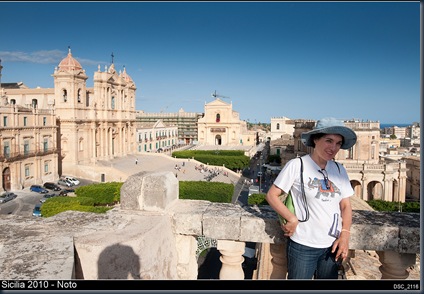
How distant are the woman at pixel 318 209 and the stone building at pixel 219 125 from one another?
2542 inches

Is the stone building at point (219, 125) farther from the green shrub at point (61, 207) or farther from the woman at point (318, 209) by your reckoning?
the woman at point (318, 209)

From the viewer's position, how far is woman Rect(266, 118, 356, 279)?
9.75 feet

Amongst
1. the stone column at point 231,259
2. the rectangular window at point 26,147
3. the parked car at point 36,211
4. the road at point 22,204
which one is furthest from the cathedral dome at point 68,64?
the stone column at point 231,259

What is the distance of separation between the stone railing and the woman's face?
0.85 metres

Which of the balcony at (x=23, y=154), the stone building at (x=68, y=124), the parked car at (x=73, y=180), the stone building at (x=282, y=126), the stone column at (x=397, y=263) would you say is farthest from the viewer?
the stone building at (x=282, y=126)

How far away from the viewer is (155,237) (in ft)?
11.0

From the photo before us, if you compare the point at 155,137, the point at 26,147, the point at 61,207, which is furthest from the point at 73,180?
the point at 155,137

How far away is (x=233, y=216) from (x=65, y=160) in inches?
1471

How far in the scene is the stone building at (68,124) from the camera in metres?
30.3

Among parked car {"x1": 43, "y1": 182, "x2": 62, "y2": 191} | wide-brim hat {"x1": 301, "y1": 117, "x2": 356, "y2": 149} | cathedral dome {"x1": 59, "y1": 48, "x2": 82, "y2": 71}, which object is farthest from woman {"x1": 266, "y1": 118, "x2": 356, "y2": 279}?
cathedral dome {"x1": 59, "y1": 48, "x2": 82, "y2": 71}

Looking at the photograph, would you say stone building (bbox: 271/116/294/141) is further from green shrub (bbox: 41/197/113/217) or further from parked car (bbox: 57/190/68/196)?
green shrub (bbox: 41/197/113/217)

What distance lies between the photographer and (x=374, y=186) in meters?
33.5

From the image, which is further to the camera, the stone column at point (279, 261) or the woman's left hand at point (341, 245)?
the stone column at point (279, 261)

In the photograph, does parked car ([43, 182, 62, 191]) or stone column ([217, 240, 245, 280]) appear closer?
stone column ([217, 240, 245, 280])
